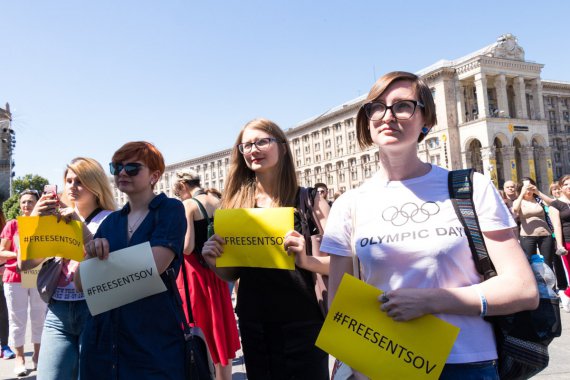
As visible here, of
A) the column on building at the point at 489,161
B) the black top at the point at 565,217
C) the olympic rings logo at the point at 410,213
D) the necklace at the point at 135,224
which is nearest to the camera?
the olympic rings logo at the point at 410,213

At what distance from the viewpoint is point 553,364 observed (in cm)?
449

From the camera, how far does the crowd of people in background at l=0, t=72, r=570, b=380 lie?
64.2 inches

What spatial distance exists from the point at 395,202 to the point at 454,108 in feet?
188

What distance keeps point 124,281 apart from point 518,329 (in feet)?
6.00

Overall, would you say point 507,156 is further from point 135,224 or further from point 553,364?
point 135,224

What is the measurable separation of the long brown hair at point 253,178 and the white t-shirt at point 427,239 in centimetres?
99

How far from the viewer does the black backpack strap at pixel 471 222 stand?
1639 millimetres

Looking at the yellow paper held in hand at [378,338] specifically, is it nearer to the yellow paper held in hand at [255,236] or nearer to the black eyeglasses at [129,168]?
the yellow paper held in hand at [255,236]

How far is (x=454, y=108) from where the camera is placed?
54688 mm

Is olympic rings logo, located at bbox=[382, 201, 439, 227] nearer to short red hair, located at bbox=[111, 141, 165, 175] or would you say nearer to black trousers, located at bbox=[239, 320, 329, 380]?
black trousers, located at bbox=[239, 320, 329, 380]

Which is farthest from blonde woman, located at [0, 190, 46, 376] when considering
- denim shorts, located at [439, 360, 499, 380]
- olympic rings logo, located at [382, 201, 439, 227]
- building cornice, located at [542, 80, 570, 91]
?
building cornice, located at [542, 80, 570, 91]

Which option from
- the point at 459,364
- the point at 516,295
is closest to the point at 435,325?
the point at 459,364

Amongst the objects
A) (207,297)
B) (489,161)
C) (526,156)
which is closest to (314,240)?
(207,297)

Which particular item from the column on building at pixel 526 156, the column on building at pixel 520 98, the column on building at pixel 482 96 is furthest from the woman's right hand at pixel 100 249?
the column on building at pixel 520 98
